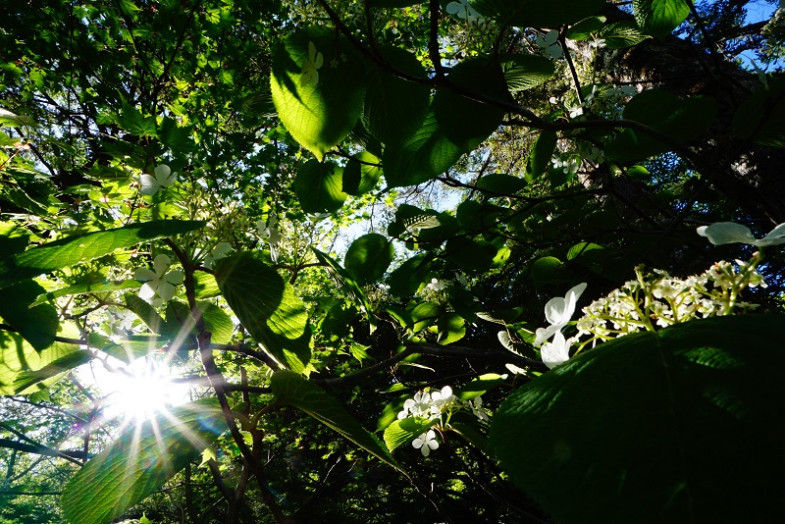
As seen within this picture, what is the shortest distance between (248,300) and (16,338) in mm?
490

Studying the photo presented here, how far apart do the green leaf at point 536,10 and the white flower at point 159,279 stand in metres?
0.46

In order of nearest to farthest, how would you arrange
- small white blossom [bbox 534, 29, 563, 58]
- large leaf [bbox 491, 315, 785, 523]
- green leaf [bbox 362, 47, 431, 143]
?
large leaf [bbox 491, 315, 785, 523] < green leaf [bbox 362, 47, 431, 143] < small white blossom [bbox 534, 29, 563, 58]

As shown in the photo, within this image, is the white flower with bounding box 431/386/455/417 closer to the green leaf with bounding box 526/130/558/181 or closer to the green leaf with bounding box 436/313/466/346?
the green leaf with bounding box 436/313/466/346

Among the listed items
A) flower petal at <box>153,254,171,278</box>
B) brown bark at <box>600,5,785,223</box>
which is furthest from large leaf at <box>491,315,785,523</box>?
brown bark at <box>600,5,785,223</box>

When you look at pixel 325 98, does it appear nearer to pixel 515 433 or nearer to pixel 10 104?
pixel 515 433

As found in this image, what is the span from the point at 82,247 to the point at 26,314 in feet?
0.77

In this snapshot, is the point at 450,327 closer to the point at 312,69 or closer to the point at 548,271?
the point at 548,271

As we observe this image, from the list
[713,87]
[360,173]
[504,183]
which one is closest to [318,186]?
[360,173]

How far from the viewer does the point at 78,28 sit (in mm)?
2615

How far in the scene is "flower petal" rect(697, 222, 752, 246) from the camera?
0.33 metres

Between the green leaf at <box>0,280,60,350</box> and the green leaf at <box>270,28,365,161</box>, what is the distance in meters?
0.35

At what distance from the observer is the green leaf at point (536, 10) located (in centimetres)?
38

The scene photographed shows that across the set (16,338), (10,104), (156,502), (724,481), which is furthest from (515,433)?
(156,502)

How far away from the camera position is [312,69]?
1.32 ft
